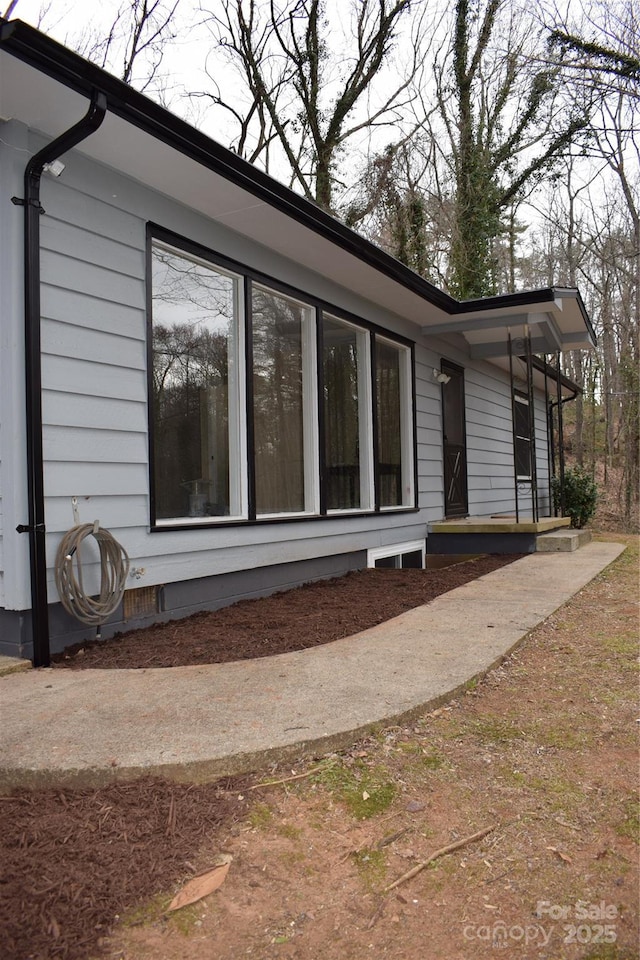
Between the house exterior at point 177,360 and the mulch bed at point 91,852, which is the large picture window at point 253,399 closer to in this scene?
the house exterior at point 177,360

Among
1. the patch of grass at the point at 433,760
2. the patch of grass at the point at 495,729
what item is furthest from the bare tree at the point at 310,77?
the patch of grass at the point at 433,760

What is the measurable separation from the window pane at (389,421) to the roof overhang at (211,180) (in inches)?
18.4

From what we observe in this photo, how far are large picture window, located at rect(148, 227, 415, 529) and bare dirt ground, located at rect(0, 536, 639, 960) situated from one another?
229 centimetres

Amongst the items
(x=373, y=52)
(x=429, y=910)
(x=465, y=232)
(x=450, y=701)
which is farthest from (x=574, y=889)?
(x=373, y=52)

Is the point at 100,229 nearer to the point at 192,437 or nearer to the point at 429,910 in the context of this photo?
the point at 192,437

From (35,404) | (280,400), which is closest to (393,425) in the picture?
(280,400)

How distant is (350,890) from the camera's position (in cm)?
148

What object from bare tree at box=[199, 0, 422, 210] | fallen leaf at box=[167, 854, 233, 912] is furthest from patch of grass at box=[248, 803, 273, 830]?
bare tree at box=[199, 0, 422, 210]

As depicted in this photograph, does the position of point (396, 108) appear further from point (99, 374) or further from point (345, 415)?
point (99, 374)

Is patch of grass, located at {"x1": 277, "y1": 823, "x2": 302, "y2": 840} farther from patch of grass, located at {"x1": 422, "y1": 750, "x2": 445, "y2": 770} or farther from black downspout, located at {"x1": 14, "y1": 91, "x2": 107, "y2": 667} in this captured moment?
black downspout, located at {"x1": 14, "y1": 91, "x2": 107, "y2": 667}

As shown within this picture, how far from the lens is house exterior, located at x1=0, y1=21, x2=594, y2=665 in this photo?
3166 millimetres

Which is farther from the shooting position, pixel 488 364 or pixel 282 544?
pixel 488 364

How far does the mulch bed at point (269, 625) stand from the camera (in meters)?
3.24

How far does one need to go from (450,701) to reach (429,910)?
111 centimetres
